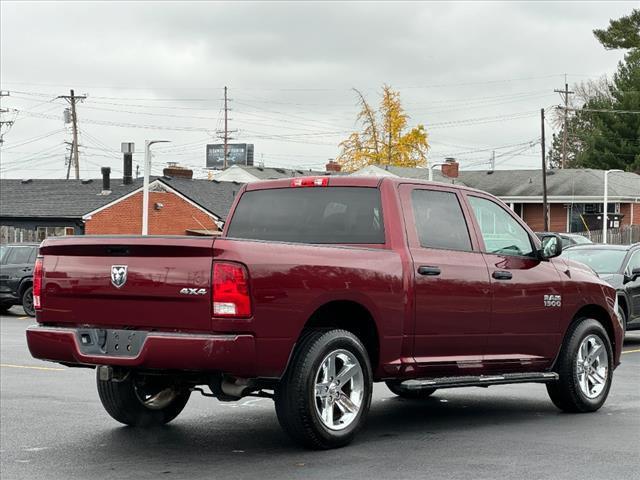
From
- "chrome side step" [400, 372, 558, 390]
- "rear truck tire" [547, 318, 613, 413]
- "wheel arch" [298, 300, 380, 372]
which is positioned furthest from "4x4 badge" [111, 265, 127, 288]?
"rear truck tire" [547, 318, 613, 413]

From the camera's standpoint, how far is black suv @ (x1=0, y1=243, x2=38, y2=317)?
29.4 m

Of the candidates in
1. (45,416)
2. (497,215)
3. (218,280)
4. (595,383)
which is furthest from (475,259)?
(45,416)

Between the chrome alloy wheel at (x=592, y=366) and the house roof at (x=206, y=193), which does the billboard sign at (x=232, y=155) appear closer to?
the house roof at (x=206, y=193)

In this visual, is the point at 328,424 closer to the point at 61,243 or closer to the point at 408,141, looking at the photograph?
the point at 61,243

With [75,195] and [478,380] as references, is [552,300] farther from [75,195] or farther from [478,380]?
[75,195]

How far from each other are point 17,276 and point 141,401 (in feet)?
69.5

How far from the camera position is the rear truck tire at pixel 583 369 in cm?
1031

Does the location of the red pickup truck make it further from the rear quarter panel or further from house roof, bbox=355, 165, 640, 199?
house roof, bbox=355, 165, 640, 199

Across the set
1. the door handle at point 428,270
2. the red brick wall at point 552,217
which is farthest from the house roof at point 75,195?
the door handle at point 428,270

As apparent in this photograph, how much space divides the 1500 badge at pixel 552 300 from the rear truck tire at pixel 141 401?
3155mm

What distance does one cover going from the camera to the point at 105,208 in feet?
174

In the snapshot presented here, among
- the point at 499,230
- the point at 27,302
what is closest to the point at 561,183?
the point at 27,302

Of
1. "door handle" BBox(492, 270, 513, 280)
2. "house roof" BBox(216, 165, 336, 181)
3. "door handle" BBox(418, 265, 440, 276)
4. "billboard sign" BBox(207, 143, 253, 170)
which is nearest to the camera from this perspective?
"door handle" BBox(418, 265, 440, 276)

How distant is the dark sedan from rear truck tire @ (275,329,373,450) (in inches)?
420
